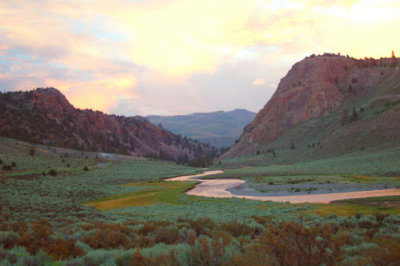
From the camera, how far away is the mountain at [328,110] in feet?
244

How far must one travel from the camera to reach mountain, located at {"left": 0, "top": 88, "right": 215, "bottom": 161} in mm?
125969

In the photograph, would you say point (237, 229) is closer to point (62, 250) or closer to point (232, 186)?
point (62, 250)

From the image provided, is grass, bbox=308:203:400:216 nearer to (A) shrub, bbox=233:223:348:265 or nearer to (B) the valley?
(B) the valley

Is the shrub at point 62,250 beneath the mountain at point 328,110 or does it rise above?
beneath

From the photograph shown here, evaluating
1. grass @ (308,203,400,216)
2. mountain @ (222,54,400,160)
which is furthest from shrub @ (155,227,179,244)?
mountain @ (222,54,400,160)

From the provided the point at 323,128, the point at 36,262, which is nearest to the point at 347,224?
the point at 36,262

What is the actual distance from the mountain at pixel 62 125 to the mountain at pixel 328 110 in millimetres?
53147

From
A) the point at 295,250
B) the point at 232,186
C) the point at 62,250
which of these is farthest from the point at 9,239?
the point at 232,186

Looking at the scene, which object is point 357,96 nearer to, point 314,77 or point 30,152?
point 314,77

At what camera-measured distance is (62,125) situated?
484ft

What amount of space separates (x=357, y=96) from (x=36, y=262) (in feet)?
398

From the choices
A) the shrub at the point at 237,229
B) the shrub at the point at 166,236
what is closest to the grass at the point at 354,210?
the shrub at the point at 237,229

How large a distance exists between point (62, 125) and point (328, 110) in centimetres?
11955

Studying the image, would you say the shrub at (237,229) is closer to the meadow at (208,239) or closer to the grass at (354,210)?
the meadow at (208,239)
